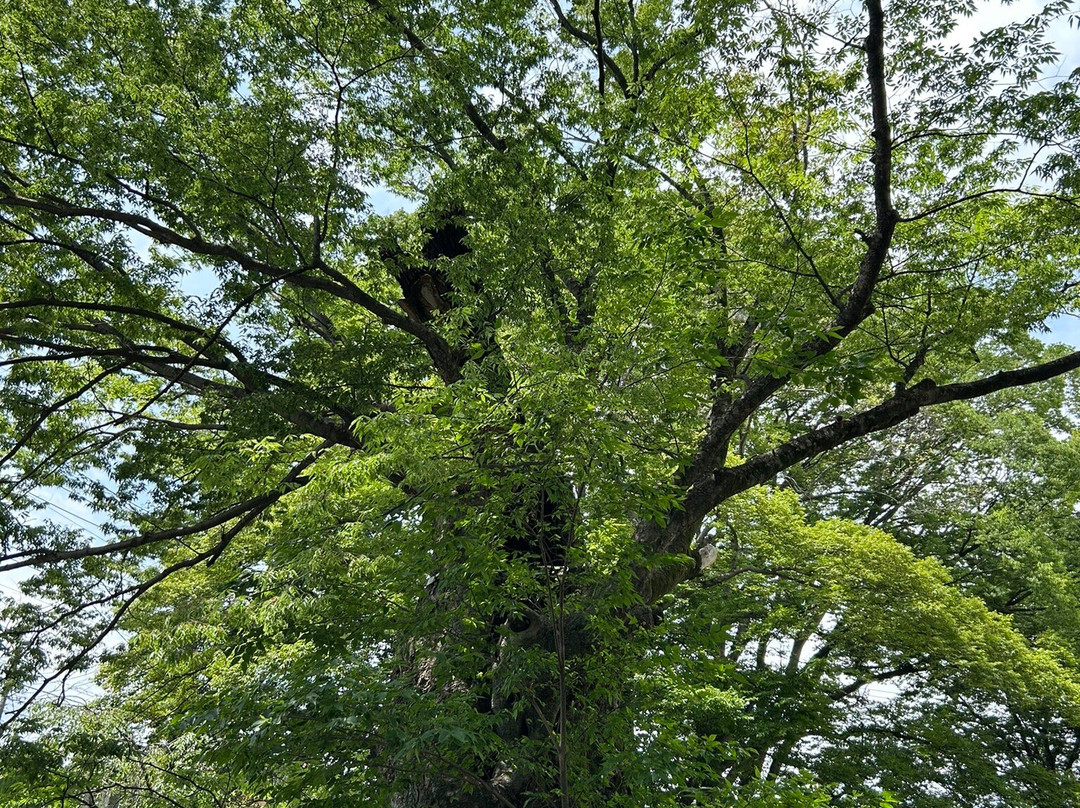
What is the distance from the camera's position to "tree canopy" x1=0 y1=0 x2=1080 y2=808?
3.75m

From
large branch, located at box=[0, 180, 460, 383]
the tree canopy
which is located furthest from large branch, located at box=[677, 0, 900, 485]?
large branch, located at box=[0, 180, 460, 383]

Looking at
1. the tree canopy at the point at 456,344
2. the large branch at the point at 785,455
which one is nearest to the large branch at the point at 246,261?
the tree canopy at the point at 456,344

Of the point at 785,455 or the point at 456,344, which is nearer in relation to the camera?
the point at 456,344

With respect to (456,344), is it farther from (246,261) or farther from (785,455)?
(785,455)

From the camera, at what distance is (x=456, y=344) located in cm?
519

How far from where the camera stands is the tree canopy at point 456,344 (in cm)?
375

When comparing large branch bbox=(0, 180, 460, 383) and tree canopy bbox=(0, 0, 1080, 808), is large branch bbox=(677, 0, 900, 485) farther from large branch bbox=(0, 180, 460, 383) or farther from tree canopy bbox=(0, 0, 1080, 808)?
large branch bbox=(0, 180, 460, 383)

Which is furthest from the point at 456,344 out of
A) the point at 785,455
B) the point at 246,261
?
the point at 785,455

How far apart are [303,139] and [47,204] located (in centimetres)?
178

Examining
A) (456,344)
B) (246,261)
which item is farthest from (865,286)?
(246,261)

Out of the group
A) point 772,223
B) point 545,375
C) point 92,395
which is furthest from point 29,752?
point 772,223

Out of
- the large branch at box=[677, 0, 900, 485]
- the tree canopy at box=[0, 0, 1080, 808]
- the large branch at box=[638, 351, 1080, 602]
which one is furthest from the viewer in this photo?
the large branch at box=[638, 351, 1080, 602]

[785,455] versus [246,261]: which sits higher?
[246,261]

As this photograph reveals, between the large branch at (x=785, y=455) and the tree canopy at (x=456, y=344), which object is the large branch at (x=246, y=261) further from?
the large branch at (x=785, y=455)
